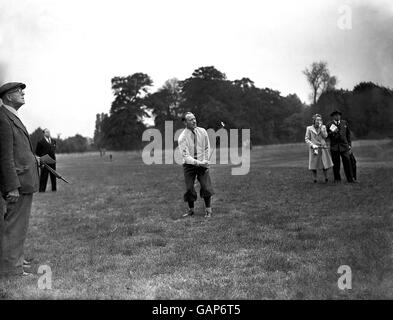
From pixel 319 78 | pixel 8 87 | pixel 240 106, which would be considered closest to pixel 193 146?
pixel 8 87

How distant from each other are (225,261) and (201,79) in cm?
3536

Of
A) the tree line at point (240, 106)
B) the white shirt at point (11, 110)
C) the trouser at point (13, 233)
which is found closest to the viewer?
the trouser at point (13, 233)

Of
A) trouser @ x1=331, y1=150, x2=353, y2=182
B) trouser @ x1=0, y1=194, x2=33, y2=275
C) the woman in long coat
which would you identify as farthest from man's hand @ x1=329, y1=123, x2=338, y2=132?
trouser @ x1=0, y1=194, x2=33, y2=275

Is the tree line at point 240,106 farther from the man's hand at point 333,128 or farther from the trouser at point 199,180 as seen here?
the trouser at point 199,180

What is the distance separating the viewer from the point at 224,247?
6.46 metres

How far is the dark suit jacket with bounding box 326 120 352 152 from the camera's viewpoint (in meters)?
13.2

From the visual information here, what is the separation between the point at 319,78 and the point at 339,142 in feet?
7.69

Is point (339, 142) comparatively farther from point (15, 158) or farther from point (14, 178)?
point (14, 178)

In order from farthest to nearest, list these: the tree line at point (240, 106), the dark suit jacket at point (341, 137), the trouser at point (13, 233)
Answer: the dark suit jacket at point (341, 137) → the tree line at point (240, 106) → the trouser at point (13, 233)

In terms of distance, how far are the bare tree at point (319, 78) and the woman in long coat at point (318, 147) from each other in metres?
1.12

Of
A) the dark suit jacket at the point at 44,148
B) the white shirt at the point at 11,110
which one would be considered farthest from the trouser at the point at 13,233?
the dark suit jacket at the point at 44,148

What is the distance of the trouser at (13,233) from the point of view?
17.7 ft

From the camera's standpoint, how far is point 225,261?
18.6 ft

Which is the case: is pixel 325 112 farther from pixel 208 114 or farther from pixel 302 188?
pixel 208 114
